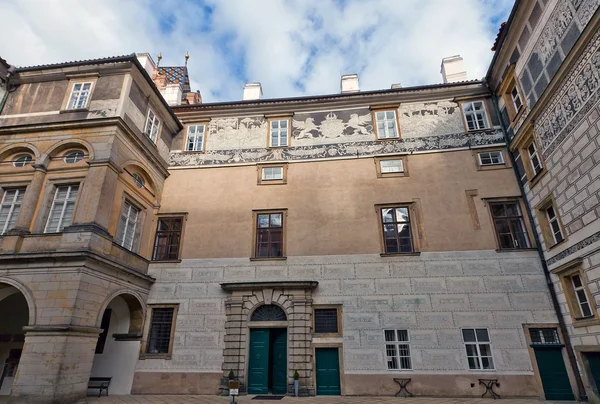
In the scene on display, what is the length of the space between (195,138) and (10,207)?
276 inches

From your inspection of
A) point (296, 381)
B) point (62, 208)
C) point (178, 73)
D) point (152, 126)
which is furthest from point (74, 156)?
point (178, 73)

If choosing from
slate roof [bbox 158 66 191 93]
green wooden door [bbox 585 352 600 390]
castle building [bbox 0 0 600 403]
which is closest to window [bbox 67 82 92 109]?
castle building [bbox 0 0 600 403]

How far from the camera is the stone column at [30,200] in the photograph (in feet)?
35.2

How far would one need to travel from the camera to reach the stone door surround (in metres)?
11.3

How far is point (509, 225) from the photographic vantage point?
41.0 feet

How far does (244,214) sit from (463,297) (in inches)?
324

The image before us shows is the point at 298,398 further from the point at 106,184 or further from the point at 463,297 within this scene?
the point at 106,184

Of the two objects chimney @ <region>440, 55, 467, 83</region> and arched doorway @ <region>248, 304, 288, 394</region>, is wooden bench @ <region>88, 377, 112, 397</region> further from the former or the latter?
chimney @ <region>440, 55, 467, 83</region>

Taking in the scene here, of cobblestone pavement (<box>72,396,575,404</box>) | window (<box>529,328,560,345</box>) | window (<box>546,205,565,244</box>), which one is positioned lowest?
cobblestone pavement (<box>72,396,575,404</box>)

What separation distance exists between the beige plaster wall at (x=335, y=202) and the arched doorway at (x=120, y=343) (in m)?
2.61

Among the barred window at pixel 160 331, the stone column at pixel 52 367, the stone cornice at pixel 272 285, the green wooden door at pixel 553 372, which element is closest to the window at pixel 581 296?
the green wooden door at pixel 553 372

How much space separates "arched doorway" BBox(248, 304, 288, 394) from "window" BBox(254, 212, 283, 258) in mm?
1916

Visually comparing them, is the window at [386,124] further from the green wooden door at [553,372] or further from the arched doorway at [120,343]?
the arched doorway at [120,343]

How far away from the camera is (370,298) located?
1194cm
